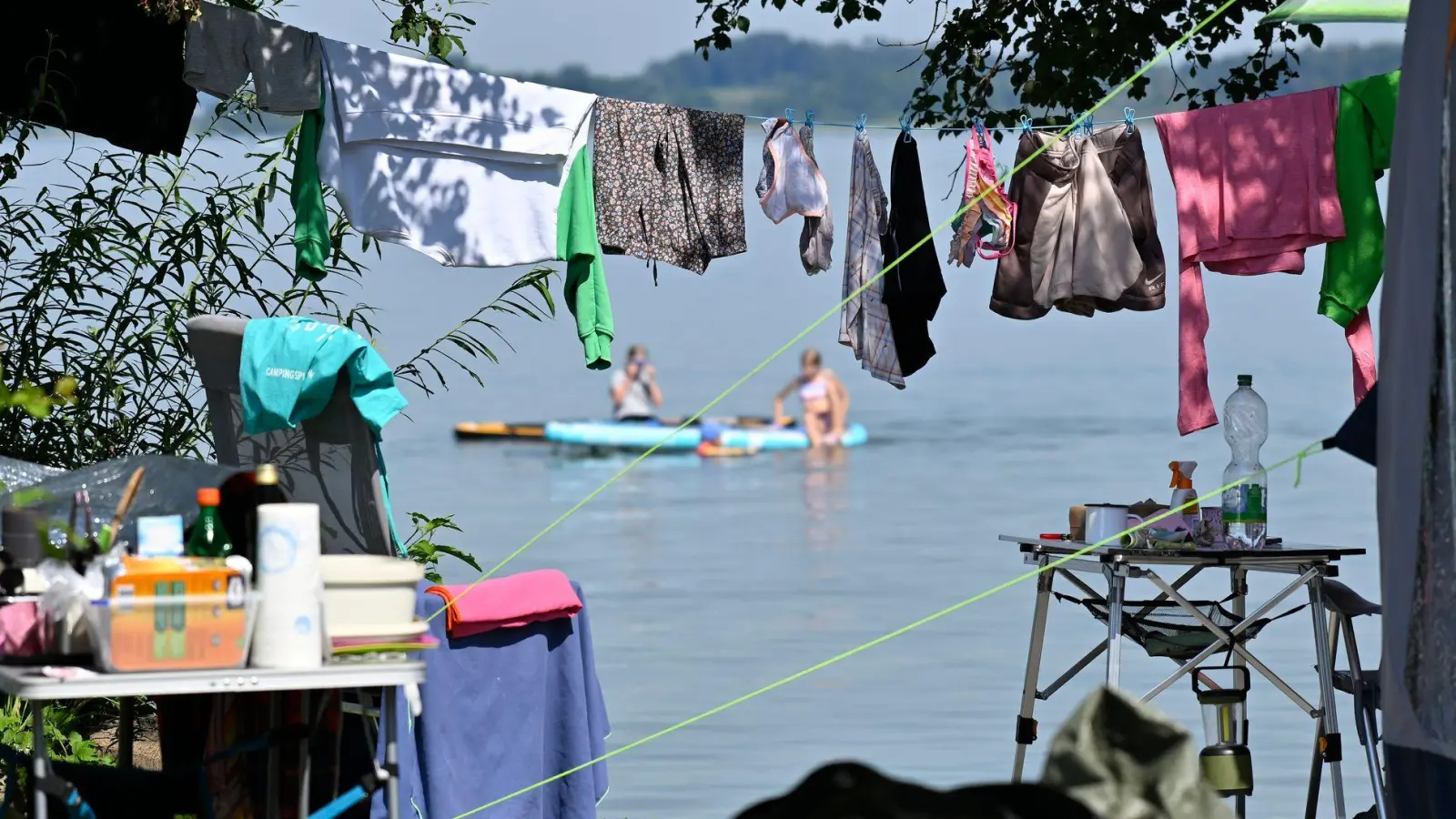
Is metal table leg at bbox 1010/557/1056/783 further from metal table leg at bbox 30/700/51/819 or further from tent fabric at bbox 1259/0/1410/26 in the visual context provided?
metal table leg at bbox 30/700/51/819

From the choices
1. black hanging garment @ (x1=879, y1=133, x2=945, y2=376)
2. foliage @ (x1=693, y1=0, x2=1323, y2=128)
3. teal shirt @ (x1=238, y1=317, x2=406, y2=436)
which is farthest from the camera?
foliage @ (x1=693, y1=0, x2=1323, y2=128)

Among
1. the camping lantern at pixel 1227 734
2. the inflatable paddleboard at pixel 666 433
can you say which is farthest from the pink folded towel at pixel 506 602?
the inflatable paddleboard at pixel 666 433

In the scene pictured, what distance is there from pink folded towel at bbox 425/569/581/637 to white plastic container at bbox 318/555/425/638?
0.80m

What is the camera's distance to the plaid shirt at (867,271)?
500 centimetres

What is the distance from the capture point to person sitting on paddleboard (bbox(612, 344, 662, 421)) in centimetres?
2214

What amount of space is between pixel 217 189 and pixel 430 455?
660 inches

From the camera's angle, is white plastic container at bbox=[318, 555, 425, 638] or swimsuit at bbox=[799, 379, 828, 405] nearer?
white plastic container at bbox=[318, 555, 425, 638]

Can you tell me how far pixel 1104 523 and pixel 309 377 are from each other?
77.0 inches

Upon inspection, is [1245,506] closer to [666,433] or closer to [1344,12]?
[1344,12]

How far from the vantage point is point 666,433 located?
2188 centimetres

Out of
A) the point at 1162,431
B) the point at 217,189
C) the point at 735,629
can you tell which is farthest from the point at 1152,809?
the point at 1162,431

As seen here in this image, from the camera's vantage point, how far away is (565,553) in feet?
43.5

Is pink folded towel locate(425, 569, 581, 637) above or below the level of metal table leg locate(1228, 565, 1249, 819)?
above

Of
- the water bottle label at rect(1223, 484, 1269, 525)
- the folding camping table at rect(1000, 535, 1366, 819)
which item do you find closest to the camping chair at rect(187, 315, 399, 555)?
the folding camping table at rect(1000, 535, 1366, 819)
